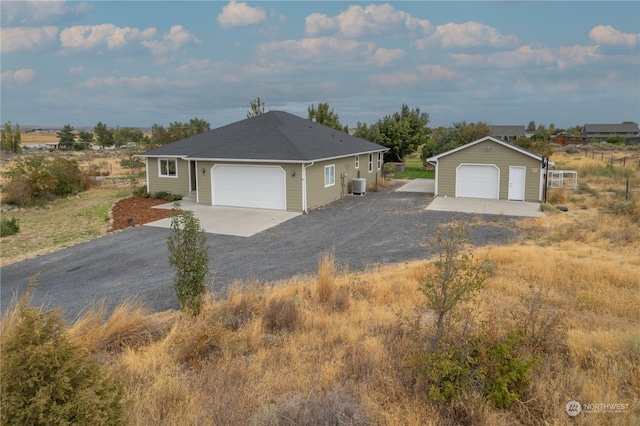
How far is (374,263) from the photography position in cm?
1120

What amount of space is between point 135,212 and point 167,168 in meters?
5.22

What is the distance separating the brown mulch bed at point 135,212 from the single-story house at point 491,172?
45.3ft

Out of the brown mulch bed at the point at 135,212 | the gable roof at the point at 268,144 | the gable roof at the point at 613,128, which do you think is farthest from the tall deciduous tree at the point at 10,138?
the gable roof at the point at 613,128

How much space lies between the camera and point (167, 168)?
2309 centimetres

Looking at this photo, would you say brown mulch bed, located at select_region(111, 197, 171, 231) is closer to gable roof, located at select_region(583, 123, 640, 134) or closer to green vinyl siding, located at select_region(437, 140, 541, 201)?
green vinyl siding, located at select_region(437, 140, 541, 201)

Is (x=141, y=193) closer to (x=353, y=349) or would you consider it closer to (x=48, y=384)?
(x=353, y=349)

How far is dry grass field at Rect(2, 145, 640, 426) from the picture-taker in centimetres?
401

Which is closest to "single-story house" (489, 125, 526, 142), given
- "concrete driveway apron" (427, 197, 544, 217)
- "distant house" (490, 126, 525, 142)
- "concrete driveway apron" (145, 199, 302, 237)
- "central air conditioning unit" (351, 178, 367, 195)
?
"distant house" (490, 126, 525, 142)

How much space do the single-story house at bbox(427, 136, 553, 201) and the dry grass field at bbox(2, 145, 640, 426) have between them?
12.5m

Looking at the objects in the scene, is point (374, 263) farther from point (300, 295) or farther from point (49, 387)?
point (49, 387)

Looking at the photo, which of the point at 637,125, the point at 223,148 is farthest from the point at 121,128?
the point at 637,125

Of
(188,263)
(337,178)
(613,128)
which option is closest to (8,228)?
(188,263)

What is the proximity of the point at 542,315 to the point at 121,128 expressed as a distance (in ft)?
304

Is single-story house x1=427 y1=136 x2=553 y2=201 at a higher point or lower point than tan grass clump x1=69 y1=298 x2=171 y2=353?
higher
